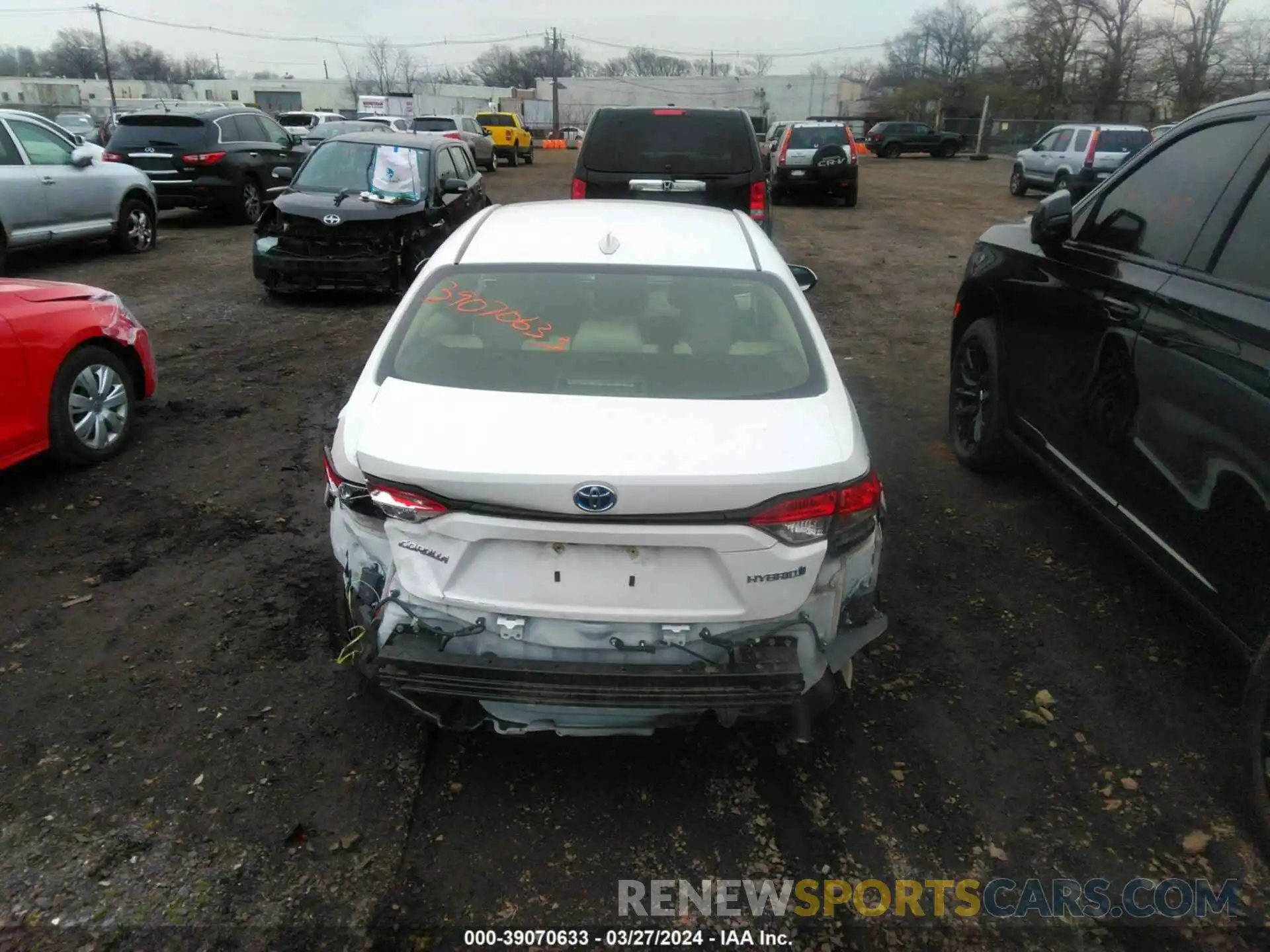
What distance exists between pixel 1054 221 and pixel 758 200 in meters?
5.26

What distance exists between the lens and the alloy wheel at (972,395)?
5113mm

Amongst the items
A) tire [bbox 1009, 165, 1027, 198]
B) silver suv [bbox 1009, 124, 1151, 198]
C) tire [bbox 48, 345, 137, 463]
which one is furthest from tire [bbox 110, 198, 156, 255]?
tire [bbox 1009, 165, 1027, 198]

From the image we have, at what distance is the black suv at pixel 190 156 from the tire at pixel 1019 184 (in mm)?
17292

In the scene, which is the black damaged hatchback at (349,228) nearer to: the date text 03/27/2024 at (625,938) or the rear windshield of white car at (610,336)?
the rear windshield of white car at (610,336)

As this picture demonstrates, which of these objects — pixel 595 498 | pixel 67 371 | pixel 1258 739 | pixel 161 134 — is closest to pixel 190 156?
pixel 161 134

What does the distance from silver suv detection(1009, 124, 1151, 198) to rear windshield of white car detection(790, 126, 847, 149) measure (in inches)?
Result: 192

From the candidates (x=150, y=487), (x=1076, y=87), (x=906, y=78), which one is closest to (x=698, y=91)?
(x=906, y=78)

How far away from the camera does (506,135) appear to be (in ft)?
108

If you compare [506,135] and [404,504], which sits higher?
[506,135]

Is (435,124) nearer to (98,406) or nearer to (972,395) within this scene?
(98,406)

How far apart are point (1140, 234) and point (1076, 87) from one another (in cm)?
5880

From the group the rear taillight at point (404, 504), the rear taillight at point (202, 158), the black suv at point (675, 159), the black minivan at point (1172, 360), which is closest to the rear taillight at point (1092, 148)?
the black suv at point (675, 159)

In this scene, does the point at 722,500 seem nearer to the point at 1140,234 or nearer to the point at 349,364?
the point at 1140,234

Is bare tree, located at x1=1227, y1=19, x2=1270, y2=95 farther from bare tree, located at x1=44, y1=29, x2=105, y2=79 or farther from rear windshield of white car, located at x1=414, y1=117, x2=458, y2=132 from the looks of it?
bare tree, located at x1=44, y1=29, x2=105, y2=79
